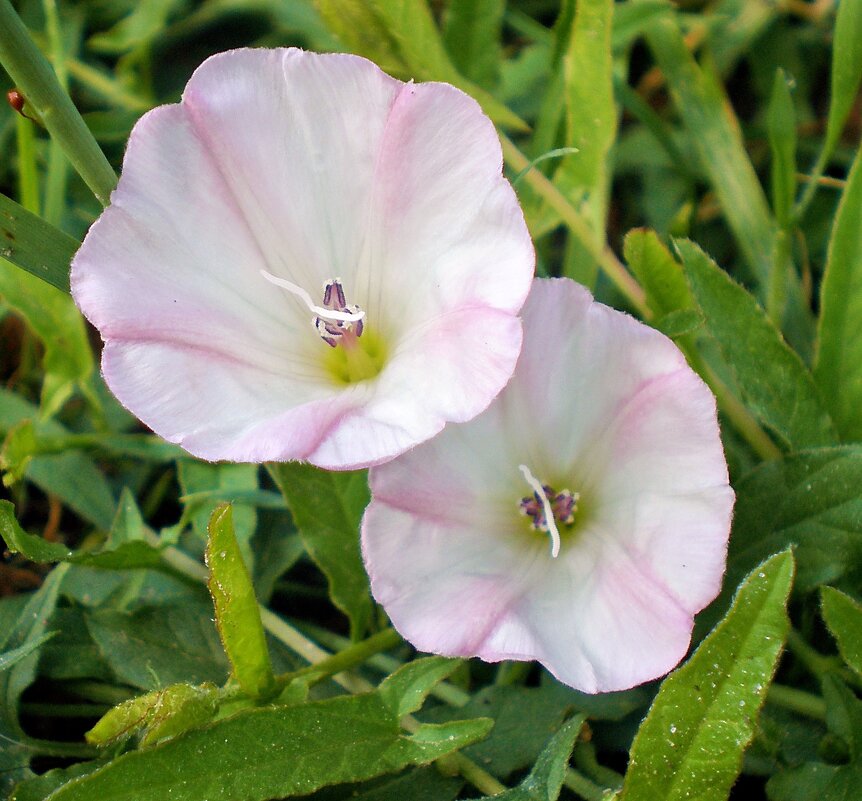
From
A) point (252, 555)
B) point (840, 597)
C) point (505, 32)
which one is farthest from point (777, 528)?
point (505, 32)

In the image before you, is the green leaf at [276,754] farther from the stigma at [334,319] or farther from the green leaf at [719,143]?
the green leaf at [719,143]

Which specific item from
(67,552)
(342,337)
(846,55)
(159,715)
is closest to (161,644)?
(67,552)

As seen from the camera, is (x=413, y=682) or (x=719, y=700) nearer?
(x=719, y=700)

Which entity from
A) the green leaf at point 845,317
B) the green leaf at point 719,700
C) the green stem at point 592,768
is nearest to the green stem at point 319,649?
→ the green stem at point 592,768

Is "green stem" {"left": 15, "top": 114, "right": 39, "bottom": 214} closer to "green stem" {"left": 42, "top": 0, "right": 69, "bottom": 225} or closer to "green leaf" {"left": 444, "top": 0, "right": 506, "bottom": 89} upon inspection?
"green stem" {"left": 42, "top": 0, "right": 69, "bottom": 225}

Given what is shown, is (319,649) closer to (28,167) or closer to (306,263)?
(306,263)

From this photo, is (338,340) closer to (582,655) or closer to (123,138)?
(582,655)
